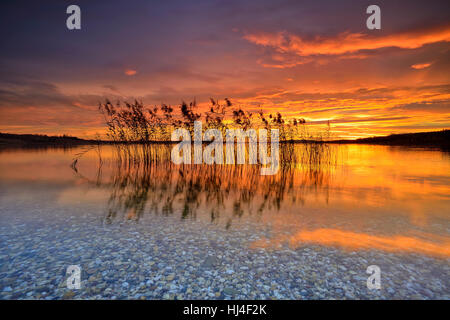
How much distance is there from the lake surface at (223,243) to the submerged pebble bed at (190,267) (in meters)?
0.03

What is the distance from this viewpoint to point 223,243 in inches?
260

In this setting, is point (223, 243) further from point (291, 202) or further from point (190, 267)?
point (291, 202)

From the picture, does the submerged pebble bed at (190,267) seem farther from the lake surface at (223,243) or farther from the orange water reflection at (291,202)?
the orange water reflection at (291,202)

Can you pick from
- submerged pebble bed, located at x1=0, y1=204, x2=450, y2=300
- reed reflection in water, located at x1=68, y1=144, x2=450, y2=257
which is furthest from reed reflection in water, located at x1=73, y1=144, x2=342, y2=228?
submerged pebble bed, located at x1=0, y1=204, x2=450, y2=300

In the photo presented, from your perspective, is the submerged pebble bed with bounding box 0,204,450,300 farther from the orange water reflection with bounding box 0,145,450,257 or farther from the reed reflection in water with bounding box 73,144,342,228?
the reed reflection in water with bounding box 73,144,342,228

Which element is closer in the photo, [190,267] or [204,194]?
[190,267]

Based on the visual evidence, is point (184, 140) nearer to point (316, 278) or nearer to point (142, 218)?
point (142, 218)

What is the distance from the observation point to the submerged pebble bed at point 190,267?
14.5 ft

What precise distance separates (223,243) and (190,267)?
1.50 meters

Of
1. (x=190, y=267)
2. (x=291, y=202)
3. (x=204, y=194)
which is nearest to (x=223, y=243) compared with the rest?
(x=190, y=267)

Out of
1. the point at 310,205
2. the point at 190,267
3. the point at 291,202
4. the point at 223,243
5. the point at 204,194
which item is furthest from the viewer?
the point at 204,194

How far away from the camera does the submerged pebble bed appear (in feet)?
14.5

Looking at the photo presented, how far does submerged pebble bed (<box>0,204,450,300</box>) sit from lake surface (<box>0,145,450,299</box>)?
0.08ft
